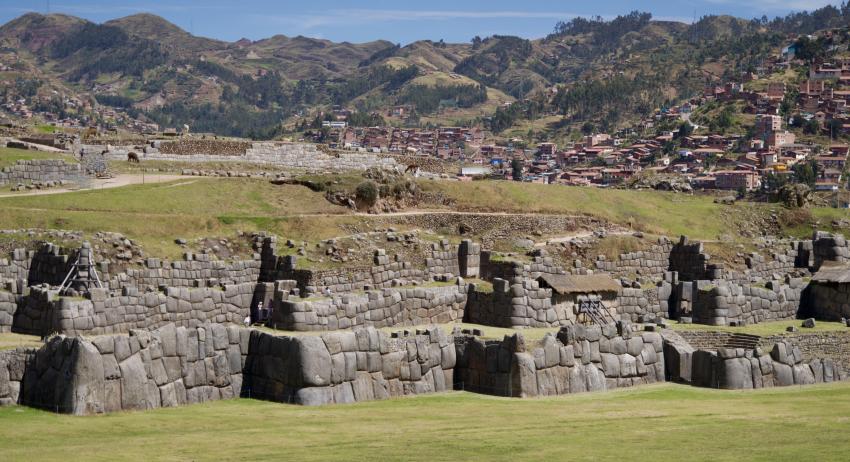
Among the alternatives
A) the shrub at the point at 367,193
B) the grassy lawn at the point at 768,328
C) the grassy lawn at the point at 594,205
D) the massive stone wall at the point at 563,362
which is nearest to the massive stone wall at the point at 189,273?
the massive stone wall at the point at 563,362

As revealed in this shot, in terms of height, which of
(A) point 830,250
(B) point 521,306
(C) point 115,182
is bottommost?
(B) point 521,306

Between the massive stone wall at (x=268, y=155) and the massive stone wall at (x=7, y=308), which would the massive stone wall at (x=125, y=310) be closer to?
the massive stone wall at (x=7, y=308)

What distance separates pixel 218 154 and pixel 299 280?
28.0 metres

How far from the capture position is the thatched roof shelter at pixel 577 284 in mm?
42094

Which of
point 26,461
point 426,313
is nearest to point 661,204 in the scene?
point 426,313

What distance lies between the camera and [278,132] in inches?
6811

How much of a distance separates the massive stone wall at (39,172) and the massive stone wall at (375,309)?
18618 mm

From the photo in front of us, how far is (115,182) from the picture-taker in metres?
54.9

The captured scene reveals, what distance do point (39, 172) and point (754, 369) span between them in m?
28.0

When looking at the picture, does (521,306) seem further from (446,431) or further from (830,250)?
(830,250)

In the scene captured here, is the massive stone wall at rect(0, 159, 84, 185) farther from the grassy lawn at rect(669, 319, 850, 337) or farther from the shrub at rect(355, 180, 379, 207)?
the grassy lawn at rect(669, 319, 850, 337)

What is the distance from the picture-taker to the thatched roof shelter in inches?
1657

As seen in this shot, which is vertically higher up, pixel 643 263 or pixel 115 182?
pixel 115 182

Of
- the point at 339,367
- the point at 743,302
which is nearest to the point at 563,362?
the point at 339,367
